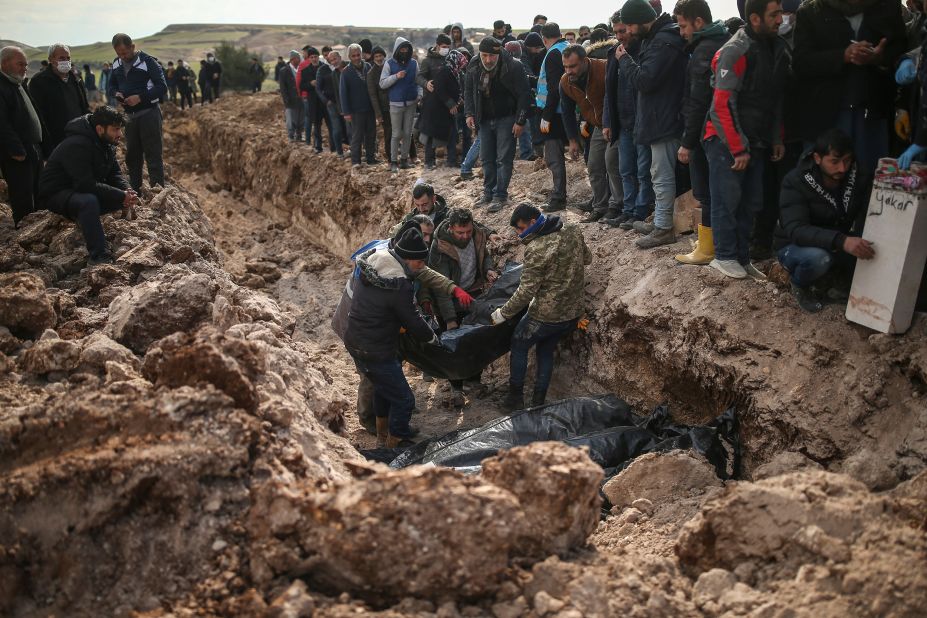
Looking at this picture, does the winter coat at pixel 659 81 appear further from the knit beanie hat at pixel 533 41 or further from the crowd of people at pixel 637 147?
the knit beanie hat at pixel 533 41

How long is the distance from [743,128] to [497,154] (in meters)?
4.47

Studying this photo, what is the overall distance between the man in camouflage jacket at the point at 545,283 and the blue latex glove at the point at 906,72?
8.97 ft

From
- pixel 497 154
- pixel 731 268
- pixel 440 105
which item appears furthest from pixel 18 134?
pixel 731 268

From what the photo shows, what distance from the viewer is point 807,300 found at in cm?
550

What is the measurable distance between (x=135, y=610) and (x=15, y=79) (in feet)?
24.0

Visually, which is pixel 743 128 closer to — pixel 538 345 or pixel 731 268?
pixel 731 268

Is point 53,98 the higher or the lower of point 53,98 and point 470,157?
the higher

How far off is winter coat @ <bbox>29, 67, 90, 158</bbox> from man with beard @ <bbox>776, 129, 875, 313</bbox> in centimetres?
851

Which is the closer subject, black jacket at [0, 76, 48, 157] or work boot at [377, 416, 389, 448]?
work boot at [377, 416, 389, 448]

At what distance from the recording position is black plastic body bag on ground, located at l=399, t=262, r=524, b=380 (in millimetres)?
7020

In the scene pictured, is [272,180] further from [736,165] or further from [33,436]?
[33,436]

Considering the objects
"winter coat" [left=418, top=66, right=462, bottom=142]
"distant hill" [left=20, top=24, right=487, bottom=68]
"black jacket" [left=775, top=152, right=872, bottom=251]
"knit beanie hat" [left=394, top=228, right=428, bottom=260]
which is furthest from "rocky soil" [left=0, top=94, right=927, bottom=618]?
"distant hill" [left=20, top=24, right=487, bottom=68]

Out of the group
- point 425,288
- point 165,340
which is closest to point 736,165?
point 425,288

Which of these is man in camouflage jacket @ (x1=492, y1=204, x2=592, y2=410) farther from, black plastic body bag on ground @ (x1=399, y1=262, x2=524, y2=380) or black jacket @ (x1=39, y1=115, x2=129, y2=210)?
black jacket @ (x1=39, y1=115, x2=129, y2=210)
